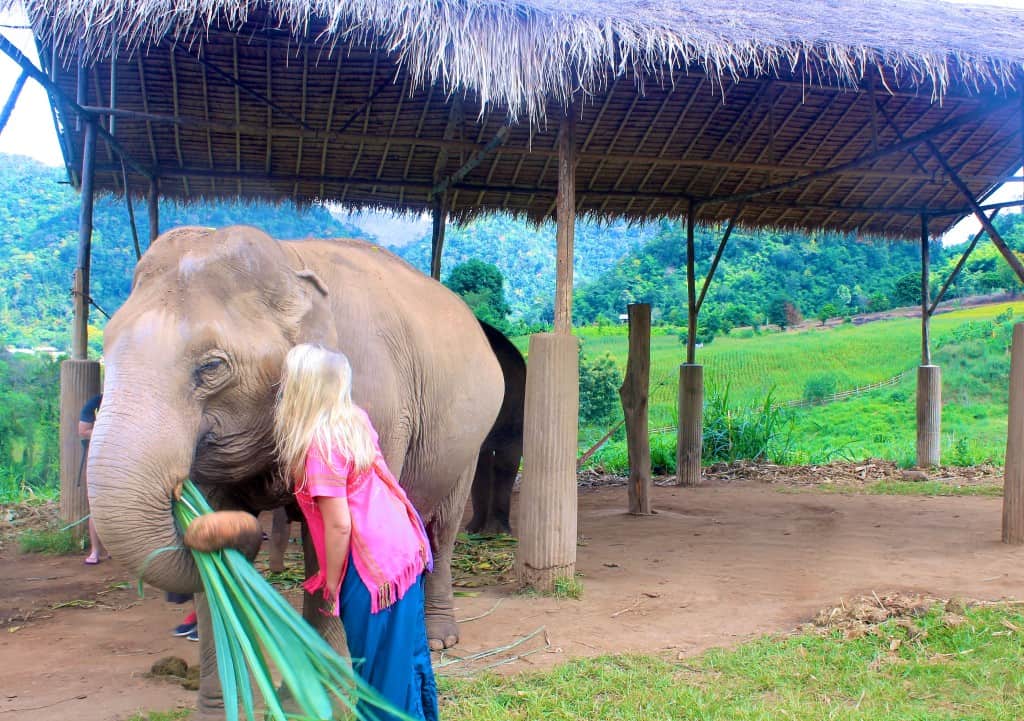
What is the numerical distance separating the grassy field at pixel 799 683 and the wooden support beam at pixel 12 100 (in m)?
3.84

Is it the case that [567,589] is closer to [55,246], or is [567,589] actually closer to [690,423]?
[690,423]

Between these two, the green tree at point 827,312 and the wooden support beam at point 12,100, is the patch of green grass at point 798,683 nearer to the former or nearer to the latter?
the wooden support beam at point 12,100

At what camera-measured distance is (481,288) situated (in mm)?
22781

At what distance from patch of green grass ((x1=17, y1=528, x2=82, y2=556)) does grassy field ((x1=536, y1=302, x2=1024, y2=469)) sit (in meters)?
9.98

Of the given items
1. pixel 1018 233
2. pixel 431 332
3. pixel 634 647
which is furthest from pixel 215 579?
pixel 1018 233

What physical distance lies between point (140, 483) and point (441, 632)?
244cm

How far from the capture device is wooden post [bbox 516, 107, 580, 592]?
221 inches

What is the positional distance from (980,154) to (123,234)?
94.5 feet

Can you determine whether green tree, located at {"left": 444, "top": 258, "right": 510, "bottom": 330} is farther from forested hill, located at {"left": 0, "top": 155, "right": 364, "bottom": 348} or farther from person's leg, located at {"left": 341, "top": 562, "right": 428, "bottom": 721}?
person's leg, located at {"left": 341, "top": 562, "right": 428, "bottom": 721}

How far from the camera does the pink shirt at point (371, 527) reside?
8.17 ft

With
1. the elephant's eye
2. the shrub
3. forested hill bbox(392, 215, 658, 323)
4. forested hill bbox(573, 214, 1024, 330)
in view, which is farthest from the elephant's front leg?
forested hill bbox(392, 215, 658, 323)

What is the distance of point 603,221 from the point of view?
10.9 meters

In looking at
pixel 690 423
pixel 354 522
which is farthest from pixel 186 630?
pixel 690 423

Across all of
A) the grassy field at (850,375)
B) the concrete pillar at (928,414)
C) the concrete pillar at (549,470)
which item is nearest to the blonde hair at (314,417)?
the concrete pillar at (549,470)
